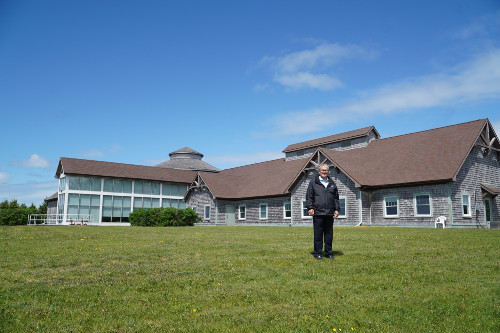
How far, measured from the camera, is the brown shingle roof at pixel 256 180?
131 ft

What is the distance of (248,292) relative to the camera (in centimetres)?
662

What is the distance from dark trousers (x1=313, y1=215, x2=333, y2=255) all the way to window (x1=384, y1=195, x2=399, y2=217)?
21.4m

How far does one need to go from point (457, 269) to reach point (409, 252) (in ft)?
8.45

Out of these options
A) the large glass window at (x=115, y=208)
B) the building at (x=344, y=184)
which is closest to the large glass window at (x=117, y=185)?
the building at (x=344, y=184)

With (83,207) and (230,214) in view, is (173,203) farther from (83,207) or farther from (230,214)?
(83,207)

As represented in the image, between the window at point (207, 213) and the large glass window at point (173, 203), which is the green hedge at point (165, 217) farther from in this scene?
the large glass window at point (173, 203)

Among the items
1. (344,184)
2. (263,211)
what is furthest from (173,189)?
(344,184)

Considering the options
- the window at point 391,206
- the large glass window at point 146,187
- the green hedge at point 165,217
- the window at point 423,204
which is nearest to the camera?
the window at point 423,204

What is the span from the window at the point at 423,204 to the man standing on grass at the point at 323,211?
67.6 ft

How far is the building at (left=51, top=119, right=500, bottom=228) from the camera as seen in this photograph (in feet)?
93.9

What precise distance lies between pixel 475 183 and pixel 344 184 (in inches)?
375

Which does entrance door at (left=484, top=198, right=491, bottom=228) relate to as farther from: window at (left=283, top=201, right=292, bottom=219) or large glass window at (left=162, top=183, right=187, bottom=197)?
large glass window at (left=162, top=183, right=187, bottom=197)

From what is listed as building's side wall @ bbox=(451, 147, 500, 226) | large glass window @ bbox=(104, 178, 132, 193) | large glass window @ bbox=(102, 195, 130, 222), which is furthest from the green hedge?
building's side wall @ bbox=(451, 147, 500, 226)

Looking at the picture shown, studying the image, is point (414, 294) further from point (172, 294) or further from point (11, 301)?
point (11, 301)
